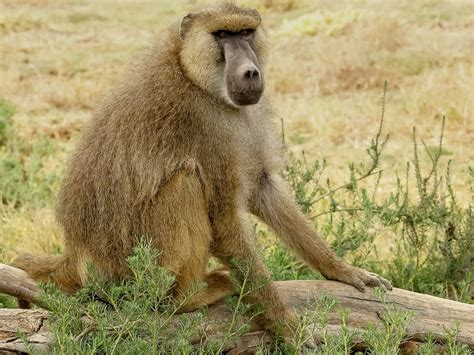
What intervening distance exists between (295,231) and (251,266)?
84 centimetres

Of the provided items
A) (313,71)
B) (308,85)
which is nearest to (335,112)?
(308,85)

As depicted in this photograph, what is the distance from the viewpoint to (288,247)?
5.77m

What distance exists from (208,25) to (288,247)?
64.6 inches

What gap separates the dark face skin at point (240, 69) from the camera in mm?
4938

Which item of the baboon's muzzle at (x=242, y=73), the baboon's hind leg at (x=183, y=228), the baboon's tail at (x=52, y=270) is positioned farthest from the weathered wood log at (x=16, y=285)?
the baboon's muzzle at (x=242, y=73)

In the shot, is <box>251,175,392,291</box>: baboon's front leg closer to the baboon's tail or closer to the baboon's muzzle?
the baboon's muzzle

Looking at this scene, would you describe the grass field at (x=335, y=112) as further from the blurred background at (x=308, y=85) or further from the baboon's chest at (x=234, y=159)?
the baboon's chest at (x=234, y=159)

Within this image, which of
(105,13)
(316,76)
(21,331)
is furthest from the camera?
(105,13)

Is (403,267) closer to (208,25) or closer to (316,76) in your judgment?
(208,25)

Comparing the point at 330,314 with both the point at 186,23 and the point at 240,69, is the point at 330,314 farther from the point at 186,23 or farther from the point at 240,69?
the point at 186,23

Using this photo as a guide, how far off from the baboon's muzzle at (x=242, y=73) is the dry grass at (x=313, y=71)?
5.15ft

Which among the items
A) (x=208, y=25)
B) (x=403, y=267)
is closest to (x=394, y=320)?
(x=208, y=25)

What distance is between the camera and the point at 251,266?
4.95 m

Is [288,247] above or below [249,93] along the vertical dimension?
below
